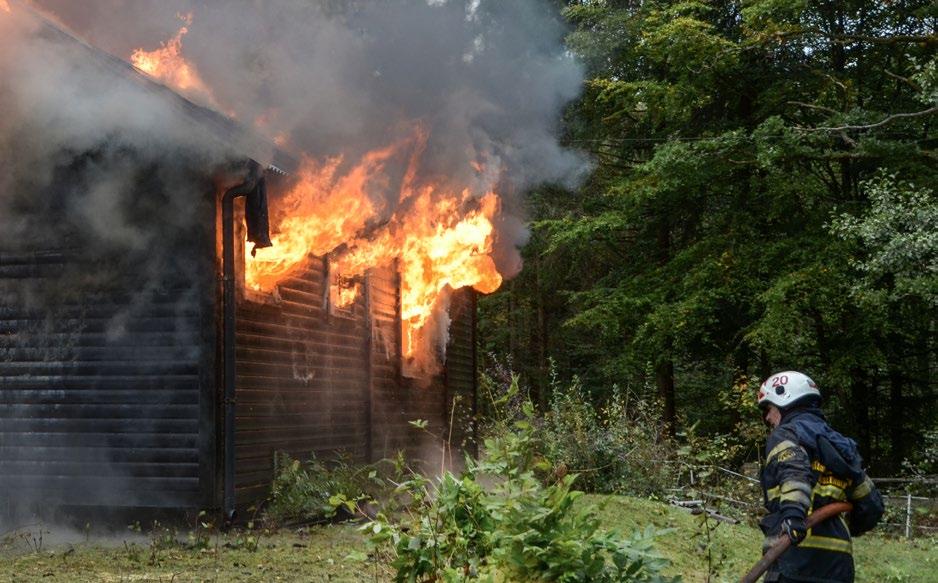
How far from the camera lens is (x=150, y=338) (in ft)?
35.8

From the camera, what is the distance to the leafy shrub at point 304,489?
11352mm

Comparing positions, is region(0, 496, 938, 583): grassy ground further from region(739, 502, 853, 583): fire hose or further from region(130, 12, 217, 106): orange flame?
region(130, 12, 217, 106): orange flame

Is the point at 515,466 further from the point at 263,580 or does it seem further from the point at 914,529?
the point at 914,529

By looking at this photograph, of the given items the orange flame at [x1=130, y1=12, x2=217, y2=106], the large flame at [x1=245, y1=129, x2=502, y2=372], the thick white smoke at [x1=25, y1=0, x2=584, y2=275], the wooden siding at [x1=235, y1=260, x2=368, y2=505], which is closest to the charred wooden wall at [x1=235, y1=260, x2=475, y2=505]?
the wooden siding at [x1=235, y1=260, x2=368, y2=505]

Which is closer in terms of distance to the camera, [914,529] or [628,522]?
[628,522]

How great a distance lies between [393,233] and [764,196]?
941 centimetres

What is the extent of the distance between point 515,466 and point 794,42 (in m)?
16.4

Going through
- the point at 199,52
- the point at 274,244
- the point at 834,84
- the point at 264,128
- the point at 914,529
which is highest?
the point at 834,84

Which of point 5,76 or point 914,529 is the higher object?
point 5,76

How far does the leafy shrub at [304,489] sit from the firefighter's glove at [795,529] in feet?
21.9

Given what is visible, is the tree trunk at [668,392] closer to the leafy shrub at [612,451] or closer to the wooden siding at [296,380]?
the leafy shrub at [612,451]

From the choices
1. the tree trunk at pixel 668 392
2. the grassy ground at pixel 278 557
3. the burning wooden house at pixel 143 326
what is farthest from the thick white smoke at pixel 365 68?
the tree trunk at pixel 668 392

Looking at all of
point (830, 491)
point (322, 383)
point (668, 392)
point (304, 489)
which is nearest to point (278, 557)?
point (304, 489)

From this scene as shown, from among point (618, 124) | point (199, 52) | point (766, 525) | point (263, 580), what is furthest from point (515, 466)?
point (618, 124)
